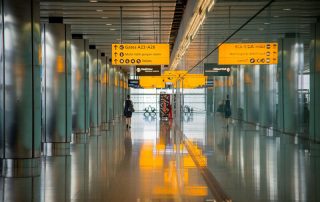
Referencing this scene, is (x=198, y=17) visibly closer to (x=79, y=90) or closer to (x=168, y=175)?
(x=168, y=175)

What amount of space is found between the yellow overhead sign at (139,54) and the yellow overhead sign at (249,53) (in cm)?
412

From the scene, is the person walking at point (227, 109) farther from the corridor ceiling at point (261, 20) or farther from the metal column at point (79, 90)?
the metal column at point (79, 90)

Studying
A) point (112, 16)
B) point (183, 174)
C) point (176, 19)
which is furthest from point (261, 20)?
point (176, 19)

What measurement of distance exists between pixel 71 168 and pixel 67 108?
4.88 meters

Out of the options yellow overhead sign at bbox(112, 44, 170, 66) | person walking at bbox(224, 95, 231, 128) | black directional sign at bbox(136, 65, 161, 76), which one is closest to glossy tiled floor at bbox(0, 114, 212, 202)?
person walking at bbox(224, 95, 231, 128)

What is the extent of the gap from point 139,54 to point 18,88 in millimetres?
5992

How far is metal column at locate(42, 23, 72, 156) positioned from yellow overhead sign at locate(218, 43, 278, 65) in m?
6.17

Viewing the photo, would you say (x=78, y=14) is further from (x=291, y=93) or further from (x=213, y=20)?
(x=291, y=93)

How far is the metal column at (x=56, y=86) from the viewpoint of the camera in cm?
1836

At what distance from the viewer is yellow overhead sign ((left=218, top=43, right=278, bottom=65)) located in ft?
24.3

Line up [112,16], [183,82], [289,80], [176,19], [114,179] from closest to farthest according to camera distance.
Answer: [289,80]
[114,179]
[112,16]
[176,19]
[183,82]

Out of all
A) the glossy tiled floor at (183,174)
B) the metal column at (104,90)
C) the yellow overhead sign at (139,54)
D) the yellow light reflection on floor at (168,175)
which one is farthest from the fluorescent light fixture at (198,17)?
the metal column at (104,90)

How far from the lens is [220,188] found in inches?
431

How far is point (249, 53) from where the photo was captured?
9953mm
